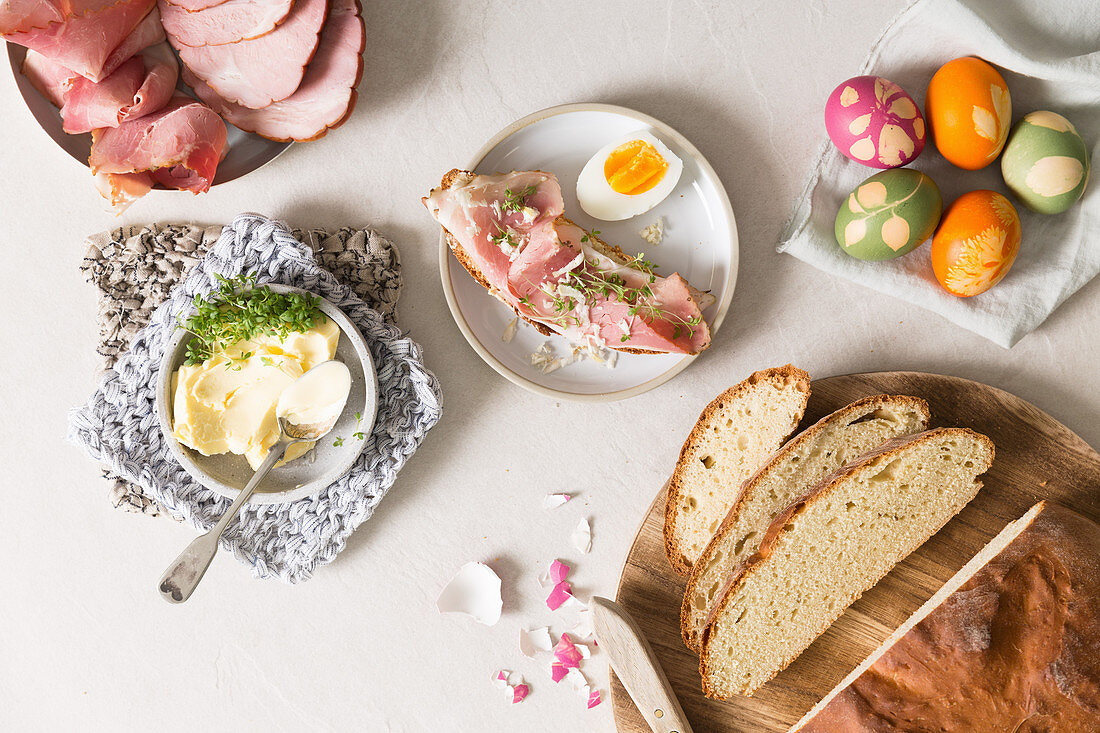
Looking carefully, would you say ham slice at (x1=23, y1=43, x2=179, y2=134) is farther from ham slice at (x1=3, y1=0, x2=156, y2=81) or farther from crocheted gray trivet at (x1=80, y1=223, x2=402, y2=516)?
crocheted gray trivet at (x1=80, y1=223, x2=402, y2=516)

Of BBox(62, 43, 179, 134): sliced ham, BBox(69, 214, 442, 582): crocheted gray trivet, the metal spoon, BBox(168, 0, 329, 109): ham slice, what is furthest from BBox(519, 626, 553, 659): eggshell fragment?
BBox(62, 43, 179, 134): sliced ham

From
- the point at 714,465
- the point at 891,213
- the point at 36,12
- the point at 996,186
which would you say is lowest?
the point at 714,465

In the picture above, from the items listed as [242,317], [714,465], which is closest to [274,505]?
[242,317]

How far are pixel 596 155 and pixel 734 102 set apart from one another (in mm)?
428

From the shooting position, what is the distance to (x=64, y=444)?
1.89 m

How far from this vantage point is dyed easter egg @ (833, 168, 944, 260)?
1580 millimetres

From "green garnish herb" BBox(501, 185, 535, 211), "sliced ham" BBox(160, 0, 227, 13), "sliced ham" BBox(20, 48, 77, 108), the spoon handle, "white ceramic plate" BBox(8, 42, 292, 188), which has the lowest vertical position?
the spoon handle

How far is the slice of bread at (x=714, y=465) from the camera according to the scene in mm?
1731

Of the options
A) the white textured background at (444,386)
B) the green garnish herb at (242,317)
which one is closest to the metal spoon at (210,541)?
the green garnish herb at (242,317)

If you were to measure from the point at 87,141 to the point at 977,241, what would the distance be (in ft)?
7.17

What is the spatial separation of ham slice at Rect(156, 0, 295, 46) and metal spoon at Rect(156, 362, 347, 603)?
828mm

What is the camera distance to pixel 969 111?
5.16 feet

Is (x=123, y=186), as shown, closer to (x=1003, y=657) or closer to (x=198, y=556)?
(x=198, y=556)

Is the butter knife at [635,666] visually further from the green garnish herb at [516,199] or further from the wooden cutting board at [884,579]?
the green garnish herb at [516,199]
